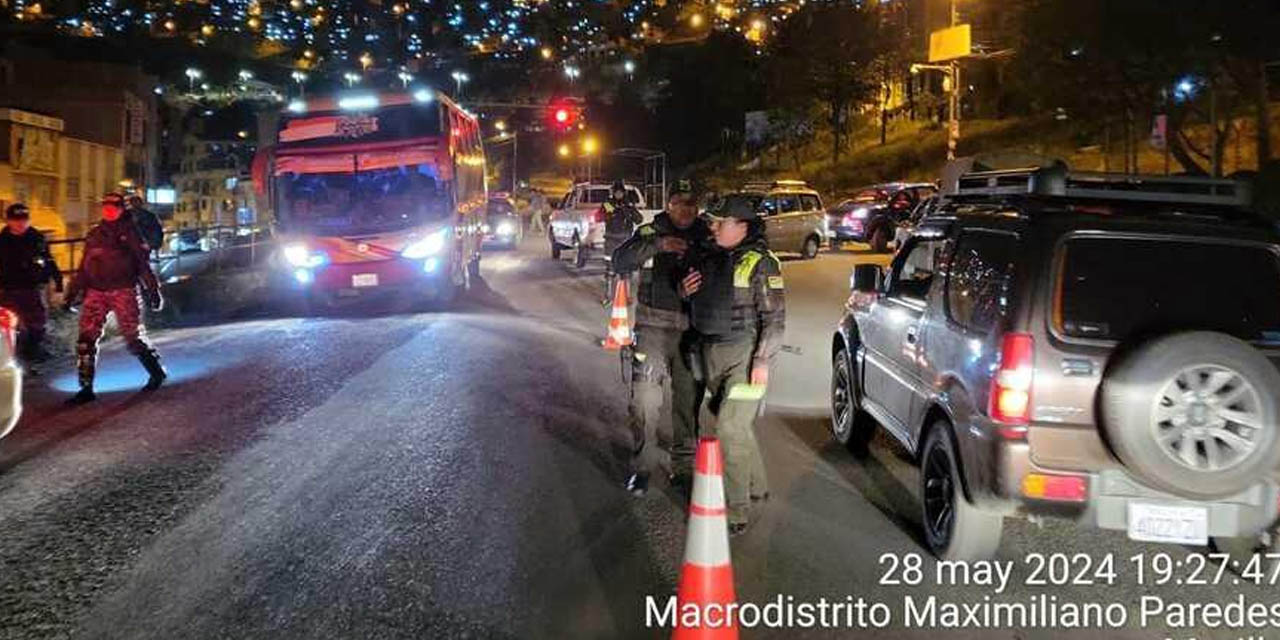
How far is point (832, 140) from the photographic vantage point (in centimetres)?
5638

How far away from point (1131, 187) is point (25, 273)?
10.2 m

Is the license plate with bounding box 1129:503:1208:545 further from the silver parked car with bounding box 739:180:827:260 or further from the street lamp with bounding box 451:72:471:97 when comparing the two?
the street lamp with bounding box 451:72:471:97

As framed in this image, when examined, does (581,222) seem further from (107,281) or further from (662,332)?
(662,332)

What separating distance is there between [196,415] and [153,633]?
15.8 feet

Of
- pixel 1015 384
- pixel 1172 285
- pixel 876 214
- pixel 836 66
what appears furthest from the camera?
pixel 836 66

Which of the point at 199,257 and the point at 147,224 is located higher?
the point at 147,224

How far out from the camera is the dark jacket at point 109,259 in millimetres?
9440

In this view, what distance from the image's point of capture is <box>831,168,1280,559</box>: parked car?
4.57m

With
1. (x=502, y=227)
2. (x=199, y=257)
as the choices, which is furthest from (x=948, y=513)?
(x=502, y=227)

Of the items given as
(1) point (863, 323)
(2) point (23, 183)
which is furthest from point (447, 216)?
(2) point (23, 183)

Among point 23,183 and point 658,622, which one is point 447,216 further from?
point 23,183

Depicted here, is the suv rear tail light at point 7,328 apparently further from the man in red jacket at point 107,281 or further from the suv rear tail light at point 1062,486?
the suv rear tail light at point 1062,486

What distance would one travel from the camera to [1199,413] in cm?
457
